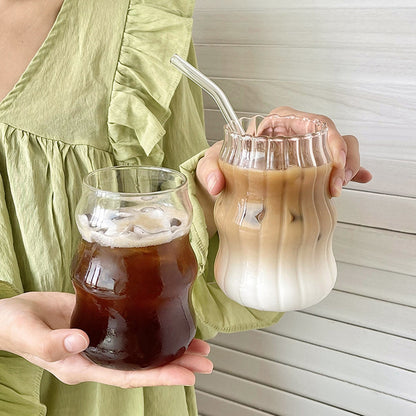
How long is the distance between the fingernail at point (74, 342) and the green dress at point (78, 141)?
21 cm

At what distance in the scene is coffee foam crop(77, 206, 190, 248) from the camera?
1.84 ft

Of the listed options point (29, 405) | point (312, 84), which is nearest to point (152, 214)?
point (29, 405)

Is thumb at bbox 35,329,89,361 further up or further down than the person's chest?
further down

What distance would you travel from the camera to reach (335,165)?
2.30 feet

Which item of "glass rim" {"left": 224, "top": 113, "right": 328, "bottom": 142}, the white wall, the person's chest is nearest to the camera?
"glass rim" {"left": 224, "top": 113, "right": 328, "bottom": 142}

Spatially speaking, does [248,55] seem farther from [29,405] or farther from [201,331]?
[29,405]

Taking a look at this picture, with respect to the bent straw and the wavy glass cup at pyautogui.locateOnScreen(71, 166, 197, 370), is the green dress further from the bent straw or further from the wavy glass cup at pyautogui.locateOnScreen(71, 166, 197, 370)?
the wavy glass cup at pyautogui.locateOnScreen(71, 166, 197, 370)

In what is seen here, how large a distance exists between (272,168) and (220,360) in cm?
82

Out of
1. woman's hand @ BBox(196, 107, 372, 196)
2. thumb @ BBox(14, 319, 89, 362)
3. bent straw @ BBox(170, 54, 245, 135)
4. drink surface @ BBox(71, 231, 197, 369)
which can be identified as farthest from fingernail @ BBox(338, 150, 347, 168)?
thumb @ BBox(14, 319, 89, 362)

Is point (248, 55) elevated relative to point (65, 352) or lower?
elevated

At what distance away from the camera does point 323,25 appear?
3.19 feet

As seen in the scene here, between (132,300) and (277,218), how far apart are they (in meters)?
0.21

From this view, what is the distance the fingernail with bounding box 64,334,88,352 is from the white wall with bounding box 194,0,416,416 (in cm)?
64

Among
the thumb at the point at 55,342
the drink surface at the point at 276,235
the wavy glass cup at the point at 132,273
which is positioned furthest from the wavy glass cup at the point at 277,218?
the thumb at the point at 55,342
